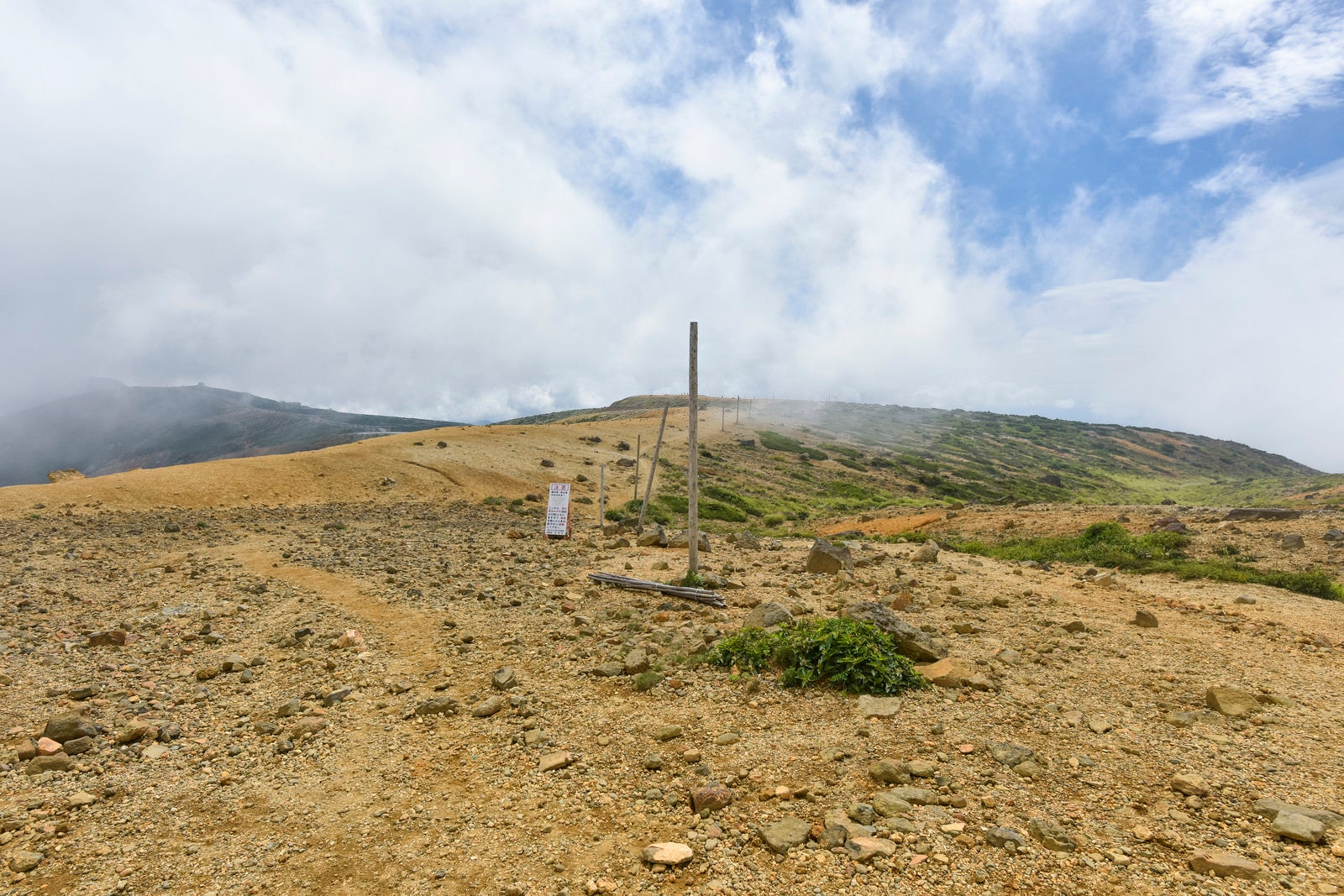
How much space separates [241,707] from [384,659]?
179cm

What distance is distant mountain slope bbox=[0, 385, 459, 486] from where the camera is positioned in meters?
66.6

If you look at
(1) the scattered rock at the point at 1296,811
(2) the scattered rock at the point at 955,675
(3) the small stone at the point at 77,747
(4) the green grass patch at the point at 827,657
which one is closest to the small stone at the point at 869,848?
(4) the green grass patch at the point at 827,657

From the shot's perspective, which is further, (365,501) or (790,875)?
(365,501)

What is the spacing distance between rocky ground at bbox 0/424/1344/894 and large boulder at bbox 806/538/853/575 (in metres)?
1.83

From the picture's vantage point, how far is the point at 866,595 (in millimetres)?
12008

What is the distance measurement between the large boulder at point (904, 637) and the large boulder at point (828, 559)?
487 centimetres

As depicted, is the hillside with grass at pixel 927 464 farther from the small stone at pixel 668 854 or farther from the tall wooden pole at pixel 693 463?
the small stone at pixel 668 854

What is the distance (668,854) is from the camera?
14.6ft

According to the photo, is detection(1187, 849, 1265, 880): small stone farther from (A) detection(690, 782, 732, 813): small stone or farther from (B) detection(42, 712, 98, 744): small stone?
(B) detection(42, 712, 98, 744): small stone

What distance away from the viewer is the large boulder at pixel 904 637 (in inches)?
315

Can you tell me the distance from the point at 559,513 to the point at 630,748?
13.3 metres

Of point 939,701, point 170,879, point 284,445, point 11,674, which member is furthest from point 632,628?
point 284,445

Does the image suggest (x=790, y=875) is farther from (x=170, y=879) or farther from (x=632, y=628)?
(x=632, y=628)

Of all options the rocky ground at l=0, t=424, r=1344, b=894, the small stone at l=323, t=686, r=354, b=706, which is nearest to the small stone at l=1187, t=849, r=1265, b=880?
the rocky ground at l=0, t=424, r=1344, b=894
